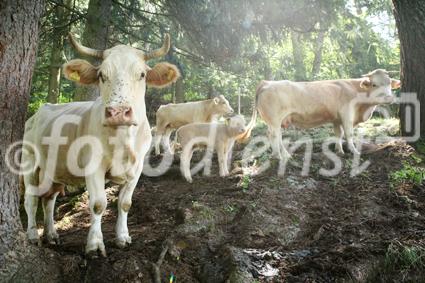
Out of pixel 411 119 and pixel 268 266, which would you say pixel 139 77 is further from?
pixel 411 119

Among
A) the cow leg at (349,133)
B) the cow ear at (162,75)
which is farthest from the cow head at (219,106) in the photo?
the cow ear at (162,75)

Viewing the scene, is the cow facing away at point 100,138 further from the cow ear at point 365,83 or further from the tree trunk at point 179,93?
the tree trunk at point 179,93

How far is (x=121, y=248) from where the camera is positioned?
5262 mm

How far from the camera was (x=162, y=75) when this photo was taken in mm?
5613

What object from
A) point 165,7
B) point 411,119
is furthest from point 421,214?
point 165,7

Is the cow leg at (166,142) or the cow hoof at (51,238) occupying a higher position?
the cow leg at (166,142)

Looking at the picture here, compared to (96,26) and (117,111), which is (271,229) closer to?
(117,111)

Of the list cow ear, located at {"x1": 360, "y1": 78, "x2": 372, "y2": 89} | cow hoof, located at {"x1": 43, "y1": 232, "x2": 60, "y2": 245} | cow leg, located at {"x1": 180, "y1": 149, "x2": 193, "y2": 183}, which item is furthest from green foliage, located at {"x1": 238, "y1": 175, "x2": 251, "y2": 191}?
cow ear, located at {"x1": 360, "y1": 78, "x2": 372, "y2": 89}

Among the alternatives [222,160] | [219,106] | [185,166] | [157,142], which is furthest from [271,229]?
[219,106]

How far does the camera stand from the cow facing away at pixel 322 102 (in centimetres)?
877

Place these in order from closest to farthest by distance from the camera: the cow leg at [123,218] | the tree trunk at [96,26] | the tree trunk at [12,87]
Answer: the tree trunk at [12,87] < the cow leg at [123,218] < the tree trunk at [96,26]

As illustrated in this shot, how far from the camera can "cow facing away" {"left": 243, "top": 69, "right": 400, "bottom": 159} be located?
28.8ft

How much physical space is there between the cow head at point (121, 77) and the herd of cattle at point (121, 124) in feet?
0.04

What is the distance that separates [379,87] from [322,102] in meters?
1.24
